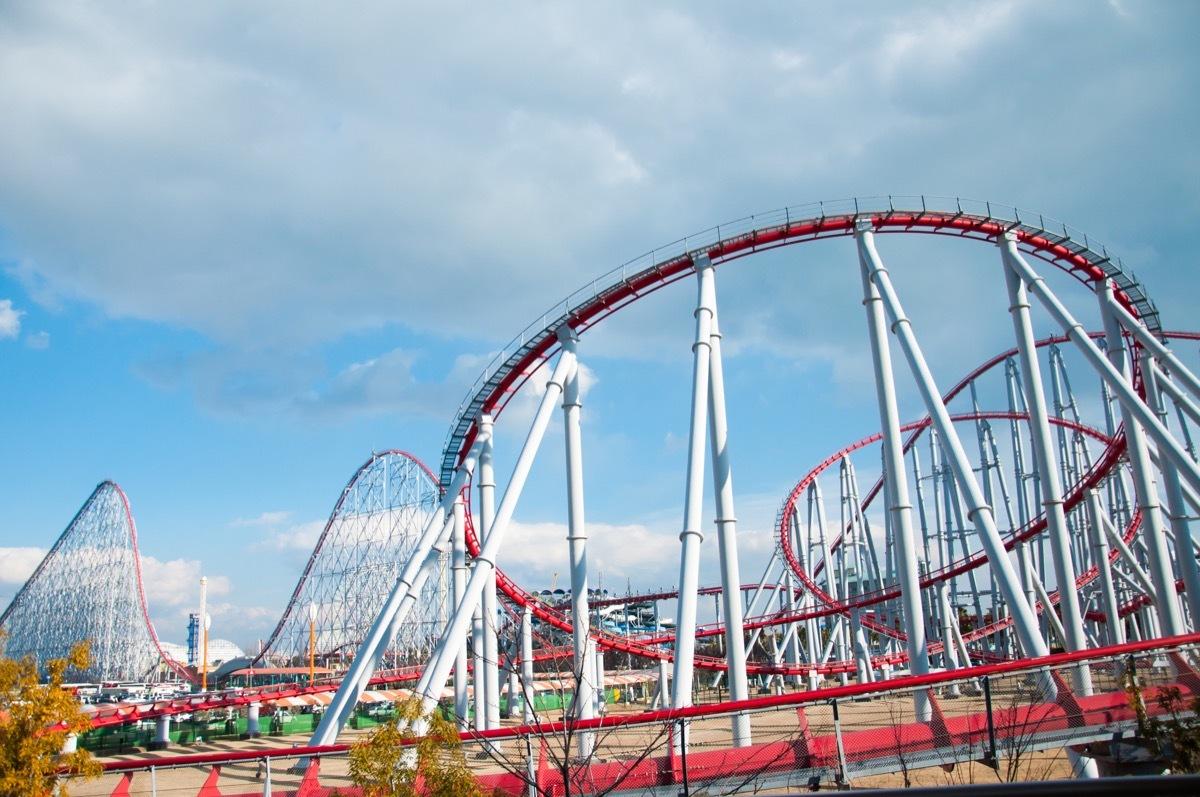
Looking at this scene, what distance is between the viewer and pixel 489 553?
13.8 meters

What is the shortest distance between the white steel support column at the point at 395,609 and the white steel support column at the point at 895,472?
22.2 ft

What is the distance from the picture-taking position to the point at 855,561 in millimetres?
30297

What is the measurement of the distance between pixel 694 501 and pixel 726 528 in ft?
2.27

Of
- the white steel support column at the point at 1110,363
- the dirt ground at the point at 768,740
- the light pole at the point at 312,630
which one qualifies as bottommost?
the dirt ground at the point at 768,740

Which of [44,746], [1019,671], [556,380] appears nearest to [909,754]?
[1019,671]

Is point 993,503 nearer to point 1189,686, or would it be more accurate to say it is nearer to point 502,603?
point 502,603

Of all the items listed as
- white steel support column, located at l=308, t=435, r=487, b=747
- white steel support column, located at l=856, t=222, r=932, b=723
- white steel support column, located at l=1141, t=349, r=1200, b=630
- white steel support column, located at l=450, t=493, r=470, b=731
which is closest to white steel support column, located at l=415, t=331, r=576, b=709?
white steel support column, located at l=308, t=435, r=487, b=747

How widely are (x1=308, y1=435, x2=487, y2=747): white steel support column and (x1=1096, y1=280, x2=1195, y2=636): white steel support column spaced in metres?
11.3

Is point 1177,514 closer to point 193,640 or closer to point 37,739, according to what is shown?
point 37,739

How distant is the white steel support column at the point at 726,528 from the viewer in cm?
1182

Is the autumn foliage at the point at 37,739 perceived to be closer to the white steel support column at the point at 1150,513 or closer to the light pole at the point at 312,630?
the white steel support column at the point at 1150,513

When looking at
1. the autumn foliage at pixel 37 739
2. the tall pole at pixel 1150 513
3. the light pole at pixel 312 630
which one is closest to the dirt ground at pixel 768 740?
the autumn foliage at pixel 37 739

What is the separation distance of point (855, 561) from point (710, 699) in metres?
7.55

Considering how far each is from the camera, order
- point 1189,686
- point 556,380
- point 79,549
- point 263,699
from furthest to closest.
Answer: point 79,549 → point 263,699 → point 556,380 → point 1189,686
